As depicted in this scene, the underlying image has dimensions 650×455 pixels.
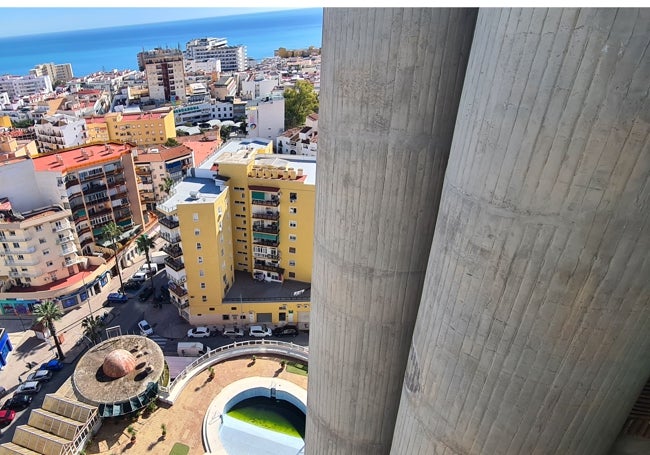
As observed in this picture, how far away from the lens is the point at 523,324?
6973 millimetres

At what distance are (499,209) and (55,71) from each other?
23262 cm

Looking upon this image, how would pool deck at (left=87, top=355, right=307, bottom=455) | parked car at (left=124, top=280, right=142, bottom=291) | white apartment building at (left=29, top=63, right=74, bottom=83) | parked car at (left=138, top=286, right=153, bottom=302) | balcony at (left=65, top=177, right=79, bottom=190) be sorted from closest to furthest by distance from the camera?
pool deck at (left=87, top=355, right=307, bottom=455) < parked car at (left=138, top=286, right=153, bottom=302) < balcony at (left=65, top=177, right=79, bottom=190) < parked car at (left=124, top=280, right=142, bottom=291) < white apartment building at (left=29, top=63, right=74, bottom=83)

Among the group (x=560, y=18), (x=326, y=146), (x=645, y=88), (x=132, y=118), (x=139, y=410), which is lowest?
(x=139, y=410)

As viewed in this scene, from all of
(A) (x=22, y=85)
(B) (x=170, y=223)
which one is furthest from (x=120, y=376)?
(A) (x=22, y=85)

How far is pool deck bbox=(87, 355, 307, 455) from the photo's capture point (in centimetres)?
2716

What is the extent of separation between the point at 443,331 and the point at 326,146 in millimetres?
5833

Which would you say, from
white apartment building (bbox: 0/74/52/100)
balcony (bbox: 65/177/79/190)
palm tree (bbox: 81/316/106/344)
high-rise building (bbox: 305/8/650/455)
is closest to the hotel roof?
balcony (bbox: 65/177/79/190)

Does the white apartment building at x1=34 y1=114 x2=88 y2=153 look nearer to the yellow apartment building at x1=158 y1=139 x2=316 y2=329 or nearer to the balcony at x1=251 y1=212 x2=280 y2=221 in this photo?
the yellow apartment building at x1=158 y1=139 x2=316 y2=329

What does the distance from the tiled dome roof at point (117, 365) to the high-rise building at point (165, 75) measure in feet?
351

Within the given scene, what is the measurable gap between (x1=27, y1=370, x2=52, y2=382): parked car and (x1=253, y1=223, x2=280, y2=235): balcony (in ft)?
79.0

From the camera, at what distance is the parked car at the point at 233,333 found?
42.7 metres

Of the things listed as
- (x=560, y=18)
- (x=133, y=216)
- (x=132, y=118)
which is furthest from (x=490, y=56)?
(x=132, y=118)

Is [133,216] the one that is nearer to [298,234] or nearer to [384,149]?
[298,234]

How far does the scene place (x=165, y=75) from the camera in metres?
122
